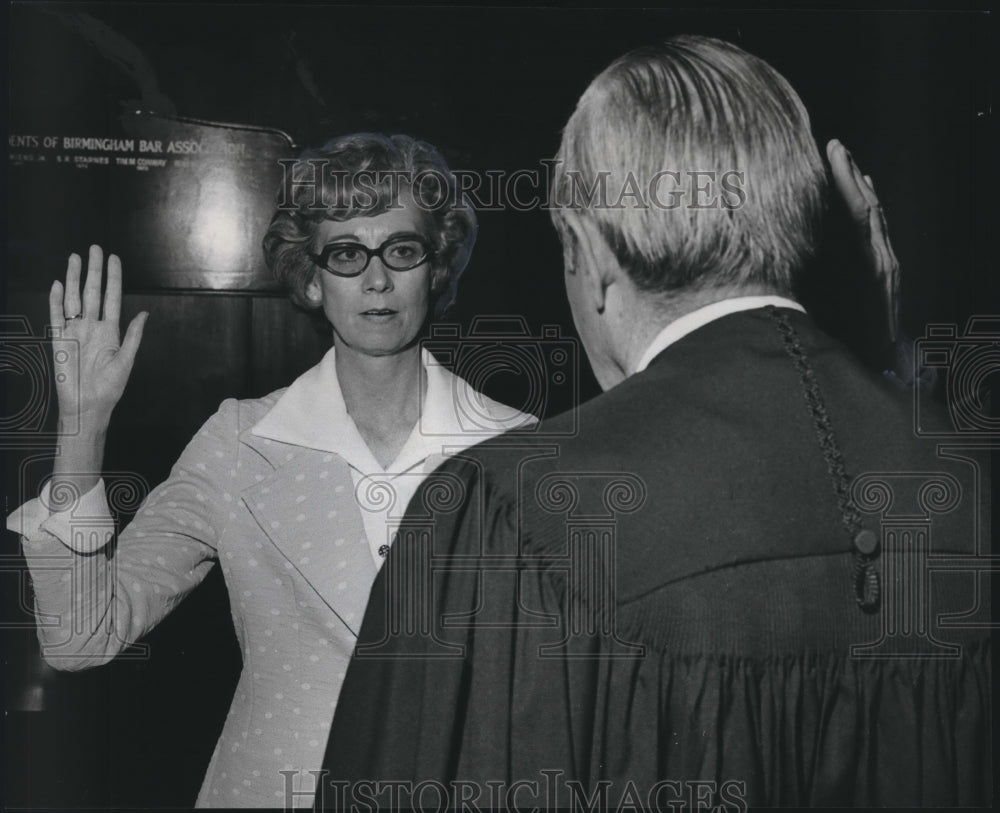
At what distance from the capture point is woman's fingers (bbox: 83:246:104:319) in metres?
1.66

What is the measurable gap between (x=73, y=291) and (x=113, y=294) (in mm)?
70

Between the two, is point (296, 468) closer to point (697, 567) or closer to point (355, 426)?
point (355, 426)

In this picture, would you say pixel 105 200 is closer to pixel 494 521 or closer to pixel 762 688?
pixel 494 521

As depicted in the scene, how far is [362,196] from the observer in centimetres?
161

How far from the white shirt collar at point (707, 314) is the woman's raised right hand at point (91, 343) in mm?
820

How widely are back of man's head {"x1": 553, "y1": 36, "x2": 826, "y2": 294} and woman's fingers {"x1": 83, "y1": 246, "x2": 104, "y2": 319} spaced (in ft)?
2.48

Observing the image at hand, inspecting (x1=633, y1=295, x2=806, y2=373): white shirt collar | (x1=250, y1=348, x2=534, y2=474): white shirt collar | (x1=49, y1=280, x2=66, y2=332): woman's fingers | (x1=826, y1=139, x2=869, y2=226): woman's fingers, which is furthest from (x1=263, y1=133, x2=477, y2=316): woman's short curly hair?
(x1=826, y1=139, x2=869, y2=226): woman's fingers

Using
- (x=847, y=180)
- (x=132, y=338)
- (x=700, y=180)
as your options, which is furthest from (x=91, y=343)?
(x=847, y=180)

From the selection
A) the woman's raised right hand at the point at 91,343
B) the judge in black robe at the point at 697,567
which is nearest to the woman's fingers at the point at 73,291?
the woman's raised right hand at the point at 91,343

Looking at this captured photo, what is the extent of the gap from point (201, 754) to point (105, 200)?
0.87 metres

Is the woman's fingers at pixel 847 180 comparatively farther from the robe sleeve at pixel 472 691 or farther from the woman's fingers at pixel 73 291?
the woman's fingers at pixel 73 291

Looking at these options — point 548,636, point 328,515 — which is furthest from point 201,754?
point 548,636

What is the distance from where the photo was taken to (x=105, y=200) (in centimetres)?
167

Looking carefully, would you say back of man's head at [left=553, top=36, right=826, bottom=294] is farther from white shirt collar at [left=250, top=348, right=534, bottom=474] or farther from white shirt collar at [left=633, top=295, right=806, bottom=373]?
white shirt collar at [left=250, top=348, right=534, bottom=474]
